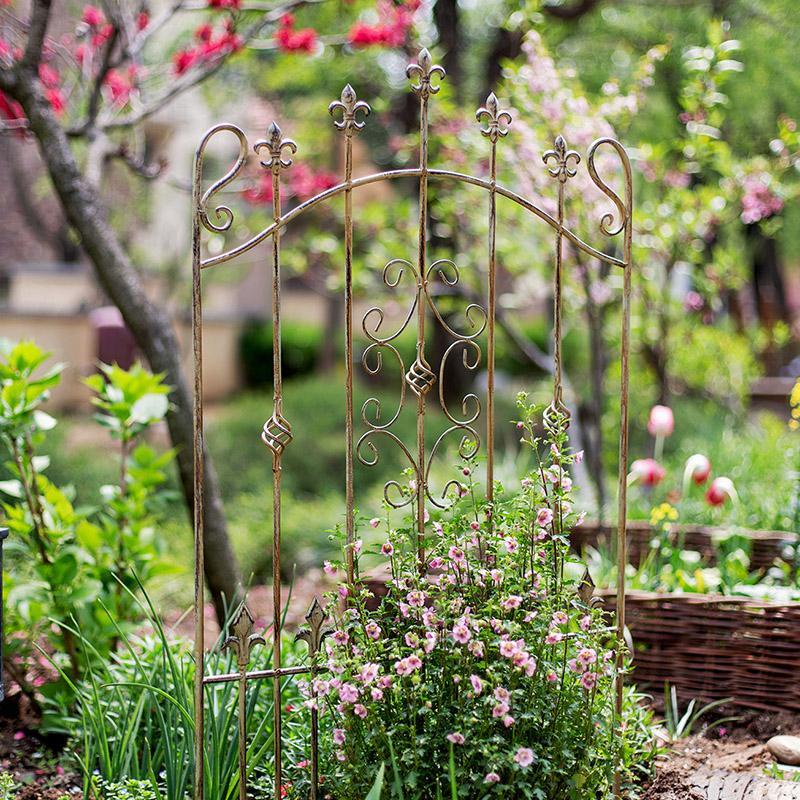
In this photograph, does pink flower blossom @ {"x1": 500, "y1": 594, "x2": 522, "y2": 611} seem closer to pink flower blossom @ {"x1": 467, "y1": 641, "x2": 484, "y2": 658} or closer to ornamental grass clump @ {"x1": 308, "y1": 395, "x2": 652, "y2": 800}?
ornamental grass clump @ {"x1": 308, "y1": 395, "x2": 652, "y2": 800}

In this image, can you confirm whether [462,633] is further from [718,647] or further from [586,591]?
[718,647]

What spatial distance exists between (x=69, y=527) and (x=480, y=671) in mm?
1742

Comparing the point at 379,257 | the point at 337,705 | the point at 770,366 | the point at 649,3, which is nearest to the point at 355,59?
the point at 649,3

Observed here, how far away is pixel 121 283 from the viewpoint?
3748mm

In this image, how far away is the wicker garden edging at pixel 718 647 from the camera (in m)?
3.31

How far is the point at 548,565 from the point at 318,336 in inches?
547

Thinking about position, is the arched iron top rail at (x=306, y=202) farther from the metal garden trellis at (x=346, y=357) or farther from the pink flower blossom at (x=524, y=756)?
the pink flower blossom at (x=524, y=756)

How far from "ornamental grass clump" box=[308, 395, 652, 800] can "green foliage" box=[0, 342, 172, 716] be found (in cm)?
121

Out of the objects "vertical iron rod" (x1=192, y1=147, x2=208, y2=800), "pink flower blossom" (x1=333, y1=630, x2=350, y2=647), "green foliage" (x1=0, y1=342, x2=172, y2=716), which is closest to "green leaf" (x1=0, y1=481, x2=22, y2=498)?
"green foliage" (x1=0, y1=342, x2=172, y2=716)

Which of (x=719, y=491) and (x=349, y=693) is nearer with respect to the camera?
(x=349, y=693)

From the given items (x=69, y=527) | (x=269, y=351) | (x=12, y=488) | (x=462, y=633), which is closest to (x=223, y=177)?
(x=462, y=633)

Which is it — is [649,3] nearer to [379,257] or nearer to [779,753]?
[379,257]

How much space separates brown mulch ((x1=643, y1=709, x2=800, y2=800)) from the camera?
9.04 feet

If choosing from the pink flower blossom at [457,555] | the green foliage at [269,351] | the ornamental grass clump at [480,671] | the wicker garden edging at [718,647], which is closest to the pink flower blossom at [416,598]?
the ornamental grass clump at [480,671]
